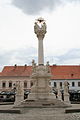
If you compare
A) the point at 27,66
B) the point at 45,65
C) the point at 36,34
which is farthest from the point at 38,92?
the point at 27,66

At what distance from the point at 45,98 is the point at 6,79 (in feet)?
115

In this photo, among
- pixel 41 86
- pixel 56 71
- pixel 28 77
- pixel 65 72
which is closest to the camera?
pixel 41 86

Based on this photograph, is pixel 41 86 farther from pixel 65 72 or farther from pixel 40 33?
pixel 65 72

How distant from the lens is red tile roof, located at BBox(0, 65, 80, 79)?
61188 mm

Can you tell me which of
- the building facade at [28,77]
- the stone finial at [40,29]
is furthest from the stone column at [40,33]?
the building facade at [28,77]

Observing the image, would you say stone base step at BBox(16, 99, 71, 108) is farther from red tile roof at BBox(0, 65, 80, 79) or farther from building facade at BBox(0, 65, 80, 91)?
red tile roof at BBox(0, 65, 80, 79)

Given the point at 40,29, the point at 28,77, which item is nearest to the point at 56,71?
the point at 28,77

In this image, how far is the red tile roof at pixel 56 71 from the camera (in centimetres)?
6119

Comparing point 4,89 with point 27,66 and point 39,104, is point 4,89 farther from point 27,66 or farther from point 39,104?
point 39,104

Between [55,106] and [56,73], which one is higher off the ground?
[56,73]

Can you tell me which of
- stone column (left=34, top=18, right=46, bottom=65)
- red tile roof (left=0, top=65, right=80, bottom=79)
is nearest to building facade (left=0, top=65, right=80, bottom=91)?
red tile roof (left=0, top=65, right=80, bottom=79)

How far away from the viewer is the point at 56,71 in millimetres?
63312

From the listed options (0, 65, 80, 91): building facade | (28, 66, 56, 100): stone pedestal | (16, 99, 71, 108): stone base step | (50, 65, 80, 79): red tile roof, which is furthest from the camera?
(50, 65, 80, 79): red tile roof

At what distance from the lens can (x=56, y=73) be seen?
206 ft
